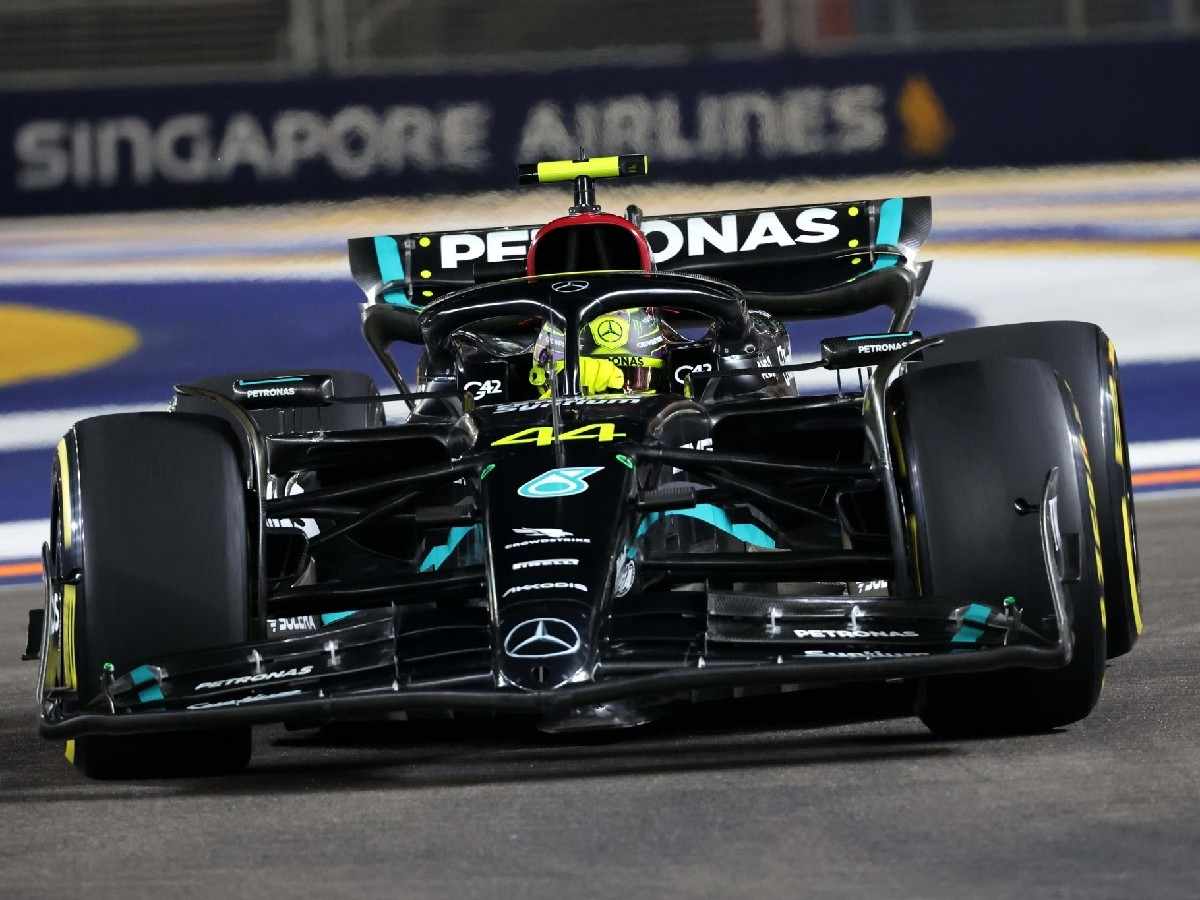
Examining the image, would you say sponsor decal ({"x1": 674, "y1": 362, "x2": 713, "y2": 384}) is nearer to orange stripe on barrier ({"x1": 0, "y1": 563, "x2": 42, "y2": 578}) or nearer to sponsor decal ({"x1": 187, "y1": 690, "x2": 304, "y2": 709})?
sponsor decal ({"x1": 187, "y1": 690, "x2": 304, "y2": 709})

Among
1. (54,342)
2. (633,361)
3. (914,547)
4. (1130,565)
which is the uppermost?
(54,342)

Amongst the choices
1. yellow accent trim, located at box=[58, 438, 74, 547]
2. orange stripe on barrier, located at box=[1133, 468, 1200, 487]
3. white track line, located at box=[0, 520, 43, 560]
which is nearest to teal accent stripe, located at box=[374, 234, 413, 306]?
white track line, located at box=[0, 520, 43, 560]

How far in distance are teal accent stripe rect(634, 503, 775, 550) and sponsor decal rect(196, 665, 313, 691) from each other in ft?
4.00

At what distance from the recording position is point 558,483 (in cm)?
564

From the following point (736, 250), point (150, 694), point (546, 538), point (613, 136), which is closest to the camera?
point (150, 694)

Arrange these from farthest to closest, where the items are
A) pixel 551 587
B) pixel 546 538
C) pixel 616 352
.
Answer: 1. pixel 616 352
2. pixel 546 538
3. pixel 551 587

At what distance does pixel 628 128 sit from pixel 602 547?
11463mm

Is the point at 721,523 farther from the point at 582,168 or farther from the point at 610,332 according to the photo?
the point at 582,168

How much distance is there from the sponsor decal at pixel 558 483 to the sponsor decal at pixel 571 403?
55 centimetres

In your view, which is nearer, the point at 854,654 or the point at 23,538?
the point at 854,654

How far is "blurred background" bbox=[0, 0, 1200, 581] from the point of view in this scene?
16.0 meters

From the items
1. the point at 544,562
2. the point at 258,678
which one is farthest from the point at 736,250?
the point at 258,678

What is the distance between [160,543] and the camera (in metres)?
5.43

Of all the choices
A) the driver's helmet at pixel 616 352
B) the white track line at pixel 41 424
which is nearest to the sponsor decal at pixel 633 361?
the driver's helmet at pixel 616 352
